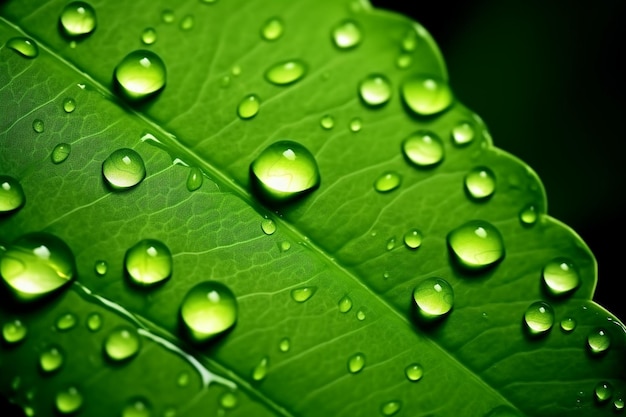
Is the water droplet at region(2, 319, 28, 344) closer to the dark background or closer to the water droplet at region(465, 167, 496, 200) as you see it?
the water droplet at region(465, 167, 496, 200)

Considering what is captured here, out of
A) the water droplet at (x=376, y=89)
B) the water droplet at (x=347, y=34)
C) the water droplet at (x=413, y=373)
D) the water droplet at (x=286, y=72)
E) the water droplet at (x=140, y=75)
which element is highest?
the water droplet at (x=140, y=75)

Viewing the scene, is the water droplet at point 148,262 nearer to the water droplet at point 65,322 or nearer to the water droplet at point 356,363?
the water droplet at point 65,322

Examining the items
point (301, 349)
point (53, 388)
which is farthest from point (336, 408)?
point (53, 388)

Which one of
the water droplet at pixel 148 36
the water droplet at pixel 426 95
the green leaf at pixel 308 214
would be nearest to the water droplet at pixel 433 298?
the green leaf at pixel 308 214

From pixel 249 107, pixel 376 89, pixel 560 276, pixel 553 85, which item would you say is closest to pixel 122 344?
pixel 249 107

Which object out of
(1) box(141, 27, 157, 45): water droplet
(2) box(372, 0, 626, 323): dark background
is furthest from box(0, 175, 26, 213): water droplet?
(2) box(372, 0, 626, 323): dark background

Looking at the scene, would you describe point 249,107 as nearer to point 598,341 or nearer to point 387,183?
point 387,183
